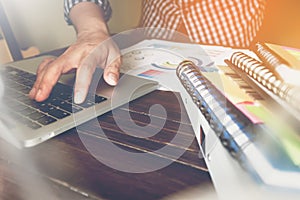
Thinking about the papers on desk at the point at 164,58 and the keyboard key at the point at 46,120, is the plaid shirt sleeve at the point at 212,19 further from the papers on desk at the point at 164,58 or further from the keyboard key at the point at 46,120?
the keyboard key at the point at 46,120

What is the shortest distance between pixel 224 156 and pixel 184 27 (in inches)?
27.3

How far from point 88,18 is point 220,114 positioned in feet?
1.73

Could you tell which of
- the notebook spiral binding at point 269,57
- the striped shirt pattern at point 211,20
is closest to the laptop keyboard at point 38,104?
the notebook spiral binding at point 269,57

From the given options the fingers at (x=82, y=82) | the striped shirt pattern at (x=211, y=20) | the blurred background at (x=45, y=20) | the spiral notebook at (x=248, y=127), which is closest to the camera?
the spiral notebook at (x=248, y=127)

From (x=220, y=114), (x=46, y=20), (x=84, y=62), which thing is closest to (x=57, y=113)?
(x=84, y=62)

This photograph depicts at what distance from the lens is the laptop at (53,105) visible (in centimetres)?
43

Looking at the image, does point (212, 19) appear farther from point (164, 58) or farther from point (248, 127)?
point (248, 127)

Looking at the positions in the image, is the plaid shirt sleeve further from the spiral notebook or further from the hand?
the spiral notebook

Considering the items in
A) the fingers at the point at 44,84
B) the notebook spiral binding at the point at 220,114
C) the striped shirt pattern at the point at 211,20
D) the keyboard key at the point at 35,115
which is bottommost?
the striped shirt pattern at the point at 211,20

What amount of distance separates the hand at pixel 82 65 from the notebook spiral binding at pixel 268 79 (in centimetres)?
21

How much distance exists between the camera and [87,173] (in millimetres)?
357

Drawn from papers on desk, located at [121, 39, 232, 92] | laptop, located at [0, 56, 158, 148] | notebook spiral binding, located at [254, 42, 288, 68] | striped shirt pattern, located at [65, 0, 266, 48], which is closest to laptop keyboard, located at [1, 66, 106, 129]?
laptop, located at [0, 56, 158, 148]

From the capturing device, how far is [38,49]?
1526 millimetres

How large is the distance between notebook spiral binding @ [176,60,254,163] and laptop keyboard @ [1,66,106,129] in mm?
166
